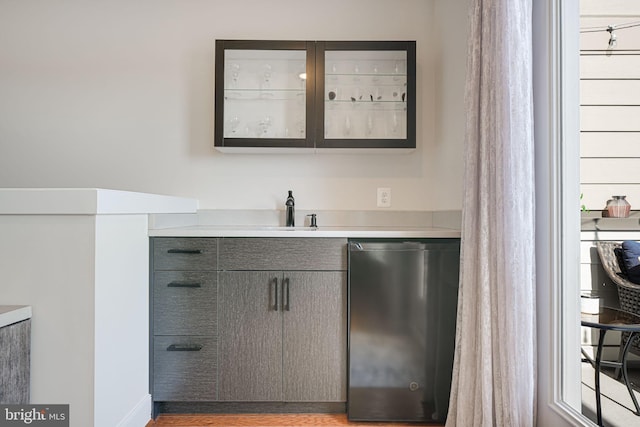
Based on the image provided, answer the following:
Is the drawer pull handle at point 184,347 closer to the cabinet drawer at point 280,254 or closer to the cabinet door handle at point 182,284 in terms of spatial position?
the cabinet door handle at point 182,284

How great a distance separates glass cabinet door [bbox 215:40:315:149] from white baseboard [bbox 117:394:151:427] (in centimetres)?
135

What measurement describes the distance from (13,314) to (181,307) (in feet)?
2.40

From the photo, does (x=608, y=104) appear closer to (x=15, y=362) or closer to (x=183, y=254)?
(x=183, y=254)

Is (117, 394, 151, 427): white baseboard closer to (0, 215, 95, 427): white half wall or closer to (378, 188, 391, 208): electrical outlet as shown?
(0, 215, 95, 427): white half wall

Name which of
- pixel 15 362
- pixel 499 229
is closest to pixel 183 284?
pixel 15 362

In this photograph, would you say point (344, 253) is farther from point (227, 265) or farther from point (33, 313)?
point (33, 313)

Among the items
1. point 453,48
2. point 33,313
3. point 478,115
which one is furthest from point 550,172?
point 33,313

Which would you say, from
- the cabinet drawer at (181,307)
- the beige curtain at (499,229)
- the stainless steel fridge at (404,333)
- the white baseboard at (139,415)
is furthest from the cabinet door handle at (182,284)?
the beige curtain at (499,229)

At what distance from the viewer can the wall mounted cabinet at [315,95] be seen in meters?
2.32

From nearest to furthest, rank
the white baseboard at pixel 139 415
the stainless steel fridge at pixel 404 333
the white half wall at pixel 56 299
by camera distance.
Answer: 1. the white half wall at pixel 56 299
2. the white baseboard at pixel 139 415
3. the stainless steel fridge at pixel 404 333

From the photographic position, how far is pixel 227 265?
1.94 m

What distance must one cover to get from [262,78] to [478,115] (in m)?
1.27

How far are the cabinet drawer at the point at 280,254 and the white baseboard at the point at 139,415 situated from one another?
687mm

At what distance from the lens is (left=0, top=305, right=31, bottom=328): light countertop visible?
4.06ft
